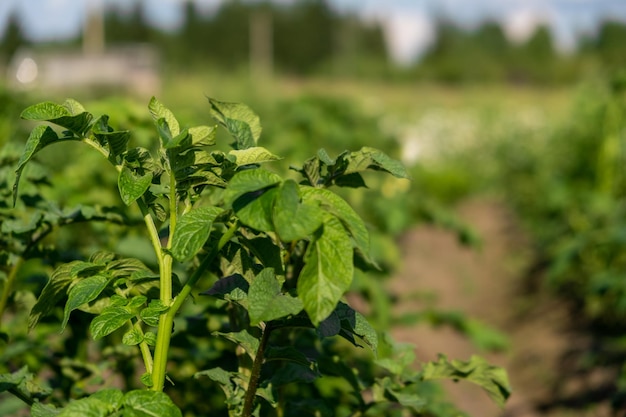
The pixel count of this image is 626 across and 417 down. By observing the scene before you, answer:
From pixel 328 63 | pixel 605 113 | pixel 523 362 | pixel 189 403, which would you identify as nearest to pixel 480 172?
pixel 605 113

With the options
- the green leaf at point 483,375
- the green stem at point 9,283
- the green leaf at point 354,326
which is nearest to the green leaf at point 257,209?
the green leaf at point 354,326

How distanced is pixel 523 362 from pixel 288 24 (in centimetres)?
4704

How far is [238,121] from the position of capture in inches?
54.7

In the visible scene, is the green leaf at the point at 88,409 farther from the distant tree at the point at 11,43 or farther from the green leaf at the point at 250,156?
the distant tree at the point at 11,43

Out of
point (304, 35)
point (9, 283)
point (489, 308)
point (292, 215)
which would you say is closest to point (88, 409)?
point (292, 215)

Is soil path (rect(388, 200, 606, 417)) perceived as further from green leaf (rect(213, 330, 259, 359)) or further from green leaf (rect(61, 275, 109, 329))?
green leaf (rect(61, 275, 109, 329))

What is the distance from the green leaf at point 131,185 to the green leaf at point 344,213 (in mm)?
224

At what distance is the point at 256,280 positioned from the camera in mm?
1147

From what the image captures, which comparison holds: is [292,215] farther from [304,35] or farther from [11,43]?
[304,35]

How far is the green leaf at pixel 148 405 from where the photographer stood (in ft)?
3.55

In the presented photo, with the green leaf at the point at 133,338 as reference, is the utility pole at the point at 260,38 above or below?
below

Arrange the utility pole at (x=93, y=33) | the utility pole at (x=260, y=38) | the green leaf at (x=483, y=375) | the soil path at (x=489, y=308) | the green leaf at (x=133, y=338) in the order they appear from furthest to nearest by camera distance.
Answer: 1. the utility pole at (x=260, y=38)
2. the utility pole at (x=93, y=33)
3. the soil path at (x=489, y=308)
4. the green leaf at (x=483, y=375)
5. the green leaf at (x=133, y=338)

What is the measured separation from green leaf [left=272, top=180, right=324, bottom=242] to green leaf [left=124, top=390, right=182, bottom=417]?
0.29m

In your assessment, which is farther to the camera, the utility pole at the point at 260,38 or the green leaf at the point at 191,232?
the utility pole at the point at 260,38
